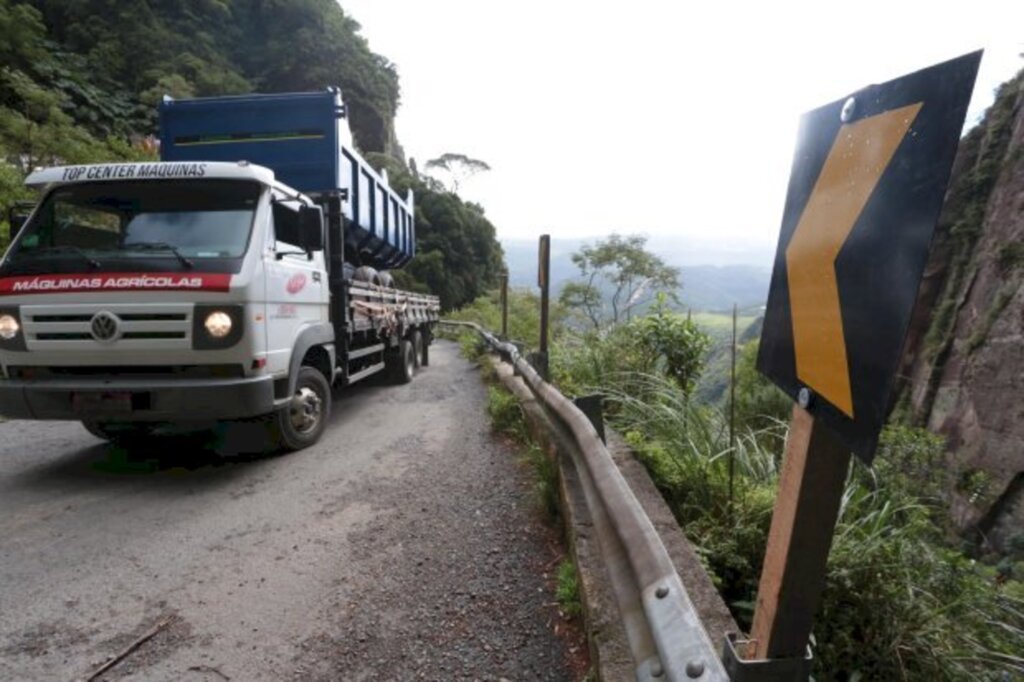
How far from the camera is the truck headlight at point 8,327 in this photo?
383 cm

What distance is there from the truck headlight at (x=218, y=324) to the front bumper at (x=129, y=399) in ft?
1.11

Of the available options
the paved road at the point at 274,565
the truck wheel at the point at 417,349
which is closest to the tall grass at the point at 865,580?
the paved road at the point at 274,565

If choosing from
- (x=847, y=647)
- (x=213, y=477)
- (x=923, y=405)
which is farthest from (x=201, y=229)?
(x=923, y=405)

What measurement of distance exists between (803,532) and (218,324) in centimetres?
387

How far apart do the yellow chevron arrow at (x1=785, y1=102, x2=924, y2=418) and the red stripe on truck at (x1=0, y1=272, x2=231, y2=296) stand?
378 cm

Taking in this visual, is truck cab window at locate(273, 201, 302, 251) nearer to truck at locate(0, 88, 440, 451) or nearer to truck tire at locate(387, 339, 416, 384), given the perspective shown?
truck at locate(0, 88, 440, 451)

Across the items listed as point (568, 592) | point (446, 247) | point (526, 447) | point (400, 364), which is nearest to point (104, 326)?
point (526, 447)

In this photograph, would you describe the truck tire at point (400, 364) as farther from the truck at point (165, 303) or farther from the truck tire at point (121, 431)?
the truck tire at point (121, 431)

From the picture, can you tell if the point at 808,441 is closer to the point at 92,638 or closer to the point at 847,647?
the point at 847,647

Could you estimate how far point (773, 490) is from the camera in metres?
2.52

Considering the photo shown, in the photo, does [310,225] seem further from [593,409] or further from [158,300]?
[593,409]

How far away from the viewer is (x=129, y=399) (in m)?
3.72

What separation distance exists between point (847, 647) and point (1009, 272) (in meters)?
15.9

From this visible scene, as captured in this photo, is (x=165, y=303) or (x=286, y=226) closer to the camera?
(x=165, y=303)
